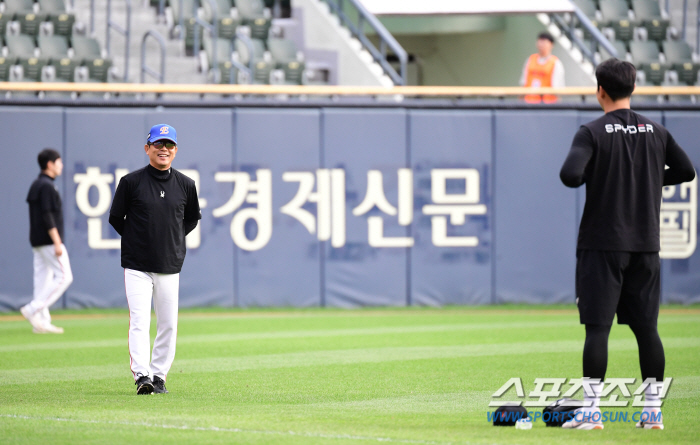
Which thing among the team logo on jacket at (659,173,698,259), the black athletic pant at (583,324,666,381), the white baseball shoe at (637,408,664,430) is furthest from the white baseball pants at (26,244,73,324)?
the team logo on jacket at (659,173,698,259)

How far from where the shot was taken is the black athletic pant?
501cm

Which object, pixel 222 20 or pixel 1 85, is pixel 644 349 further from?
pixel 222 20

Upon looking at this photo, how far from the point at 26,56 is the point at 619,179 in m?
13.7

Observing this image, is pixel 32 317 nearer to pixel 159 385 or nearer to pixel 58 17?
pixel 159 385

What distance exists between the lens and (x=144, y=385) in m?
6.68

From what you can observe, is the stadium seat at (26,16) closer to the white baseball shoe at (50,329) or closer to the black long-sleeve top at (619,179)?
the white baseball shoe at (50,329)

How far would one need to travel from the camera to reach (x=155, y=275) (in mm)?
6883

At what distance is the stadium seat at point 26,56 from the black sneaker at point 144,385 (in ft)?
35.9

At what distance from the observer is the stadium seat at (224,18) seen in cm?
1864

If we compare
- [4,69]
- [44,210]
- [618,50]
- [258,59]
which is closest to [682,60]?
[618,50]

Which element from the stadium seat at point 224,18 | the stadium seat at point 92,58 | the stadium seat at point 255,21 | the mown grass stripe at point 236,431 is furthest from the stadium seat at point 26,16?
the mown grass stripe at point 236,431

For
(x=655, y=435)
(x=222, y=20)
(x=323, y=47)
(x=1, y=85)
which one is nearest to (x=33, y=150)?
(x=1, y=85)

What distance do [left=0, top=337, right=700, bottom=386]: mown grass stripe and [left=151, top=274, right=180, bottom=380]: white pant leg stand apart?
3.59 feet

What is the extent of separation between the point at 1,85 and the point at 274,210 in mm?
4411
